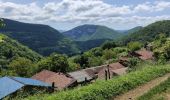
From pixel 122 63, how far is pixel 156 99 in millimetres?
82161

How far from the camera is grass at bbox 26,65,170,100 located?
536 inches

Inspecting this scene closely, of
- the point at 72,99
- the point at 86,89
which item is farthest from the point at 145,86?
the point at 72,99

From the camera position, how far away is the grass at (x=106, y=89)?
1362cm

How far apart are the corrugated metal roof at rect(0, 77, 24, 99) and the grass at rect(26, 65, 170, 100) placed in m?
4.85

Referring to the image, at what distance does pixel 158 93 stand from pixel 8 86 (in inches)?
370

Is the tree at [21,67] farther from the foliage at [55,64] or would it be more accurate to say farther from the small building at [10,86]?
the small building at [10,86]

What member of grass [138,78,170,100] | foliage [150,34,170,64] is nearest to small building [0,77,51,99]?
grass [138,78,170,100]

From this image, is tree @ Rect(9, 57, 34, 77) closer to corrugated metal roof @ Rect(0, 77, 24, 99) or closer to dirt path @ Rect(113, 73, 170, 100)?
corrugated metal roof @ Rect(0, 77, 24, 99)

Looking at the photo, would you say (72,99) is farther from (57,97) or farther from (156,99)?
(156,99)

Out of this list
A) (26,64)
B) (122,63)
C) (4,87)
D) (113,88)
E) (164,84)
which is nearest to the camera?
(113,88)

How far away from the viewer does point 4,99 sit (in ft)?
57.1

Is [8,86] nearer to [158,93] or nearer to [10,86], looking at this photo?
[10,86]

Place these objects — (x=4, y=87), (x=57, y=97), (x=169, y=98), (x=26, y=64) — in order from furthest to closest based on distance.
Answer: (x=26, y=64) → (x=4, y=87) → (x=169, y=98) → (x=57, y=97)

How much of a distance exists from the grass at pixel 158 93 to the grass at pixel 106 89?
1421mm
